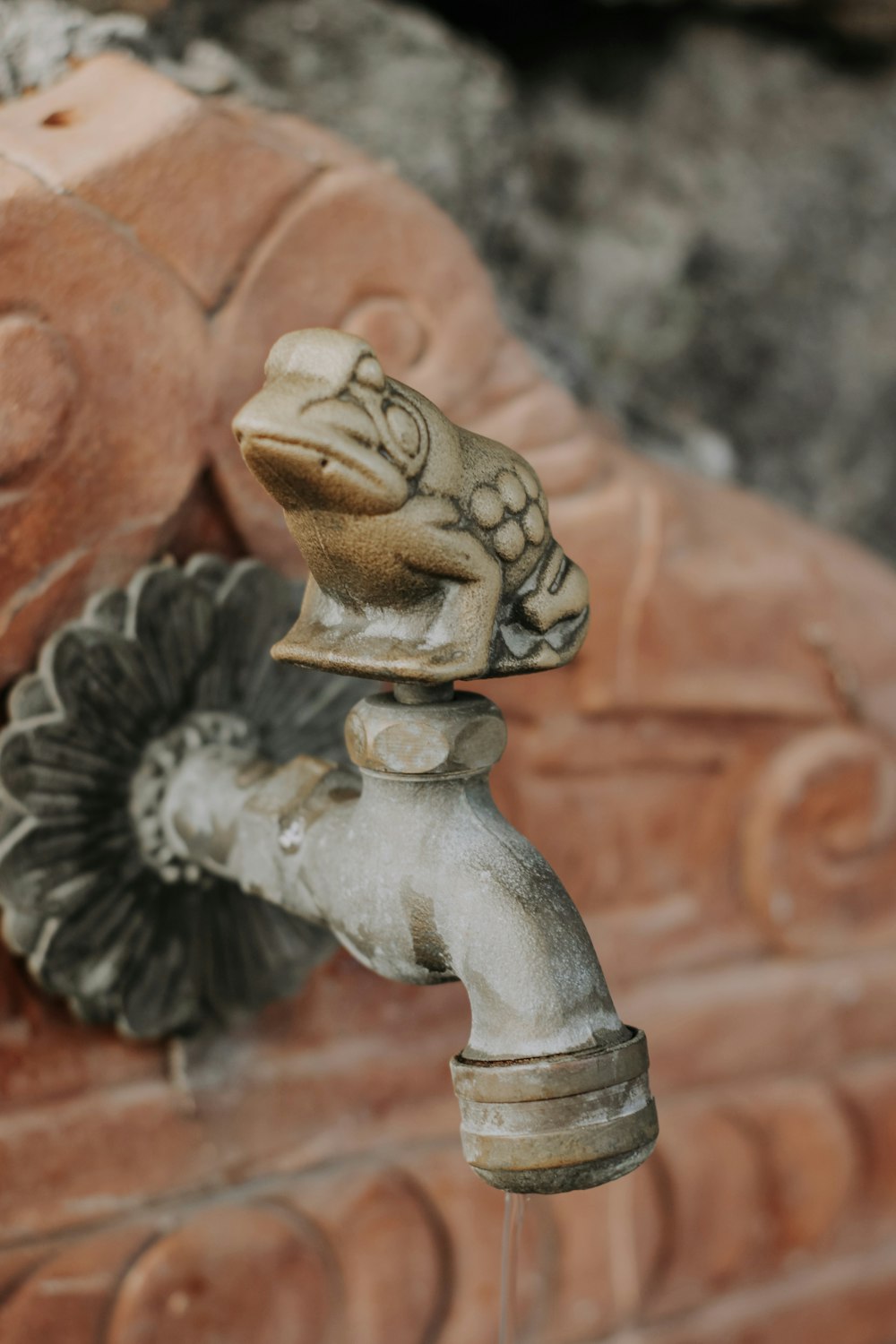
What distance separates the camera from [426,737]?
18.0 inches

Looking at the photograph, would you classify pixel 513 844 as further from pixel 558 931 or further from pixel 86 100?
pixel 86 100

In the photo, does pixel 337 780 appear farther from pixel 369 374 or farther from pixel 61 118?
pixel 61 118

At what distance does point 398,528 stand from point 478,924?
141mm

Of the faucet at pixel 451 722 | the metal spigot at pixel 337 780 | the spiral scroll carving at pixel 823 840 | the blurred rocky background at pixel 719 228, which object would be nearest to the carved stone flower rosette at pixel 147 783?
the metal spigot at pixel 337 780

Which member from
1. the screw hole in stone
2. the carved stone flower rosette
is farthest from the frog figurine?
the screw hole in stone

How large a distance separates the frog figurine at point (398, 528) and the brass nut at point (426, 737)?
0.09 feet

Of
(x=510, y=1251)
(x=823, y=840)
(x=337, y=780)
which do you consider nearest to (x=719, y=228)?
(x=823, y=840)

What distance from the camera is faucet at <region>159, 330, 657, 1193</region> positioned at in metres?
0.41

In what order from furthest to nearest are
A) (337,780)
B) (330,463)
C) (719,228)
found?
(719,228), (337,780), (330,463)

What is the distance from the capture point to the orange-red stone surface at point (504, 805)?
1.89 feet

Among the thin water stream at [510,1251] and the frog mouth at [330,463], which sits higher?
the frog mouth at [330,463]

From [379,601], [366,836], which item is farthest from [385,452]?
[366,836]

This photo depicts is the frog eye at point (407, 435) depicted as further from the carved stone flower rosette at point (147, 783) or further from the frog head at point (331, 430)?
the carved stone flower rosette at point (147, 783)

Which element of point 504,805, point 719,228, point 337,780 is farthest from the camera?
point 719,228
